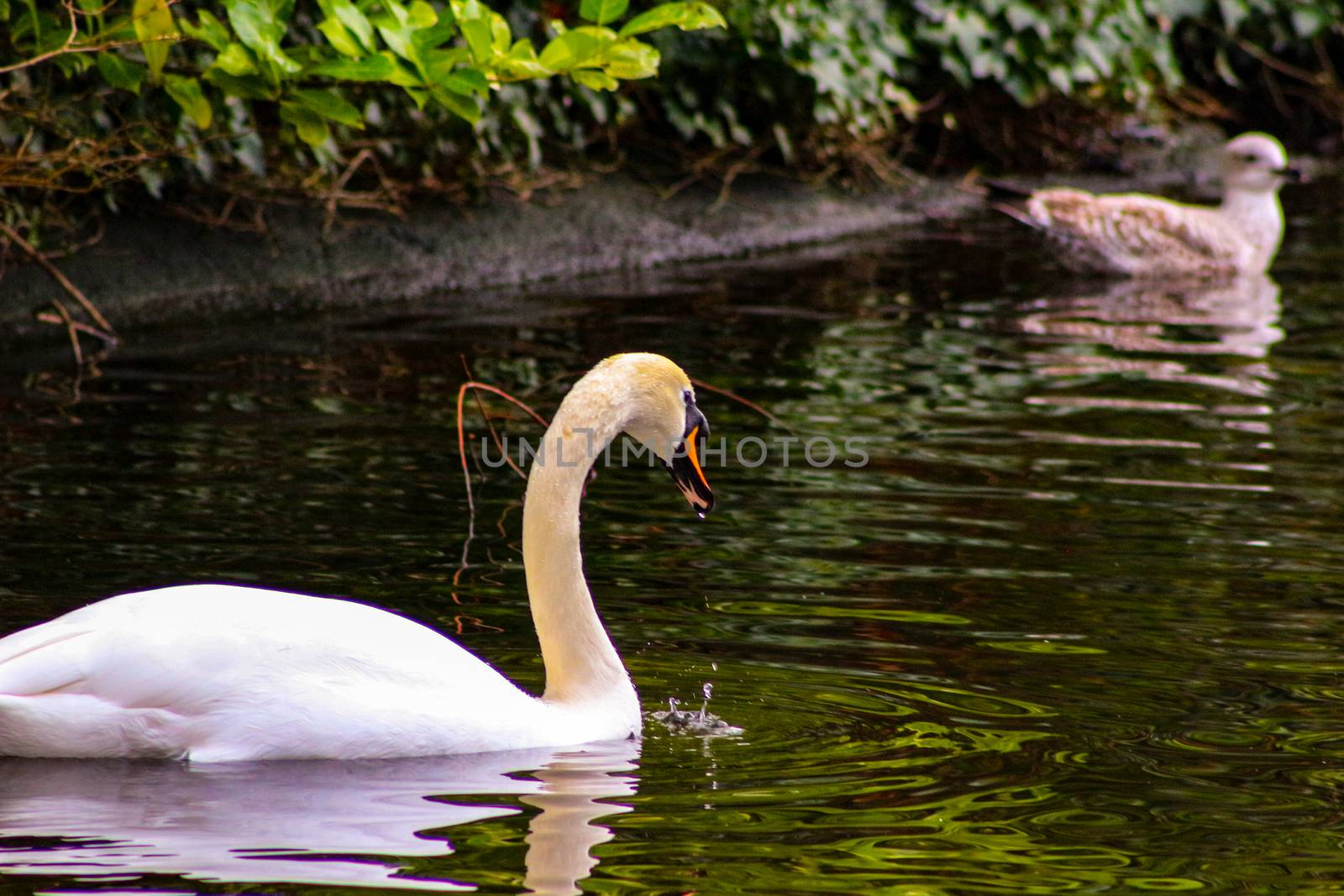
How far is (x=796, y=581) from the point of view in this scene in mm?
5480

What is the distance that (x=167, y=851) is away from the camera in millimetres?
3455

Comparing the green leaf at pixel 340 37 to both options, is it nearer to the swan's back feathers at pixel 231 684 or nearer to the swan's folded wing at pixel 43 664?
the swan's back feathers at pixel 231 684

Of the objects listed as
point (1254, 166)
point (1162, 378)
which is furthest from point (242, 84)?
point (1254, 166)

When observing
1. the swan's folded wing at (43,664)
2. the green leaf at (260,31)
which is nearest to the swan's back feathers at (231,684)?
the swan's folded wing at (43,664)

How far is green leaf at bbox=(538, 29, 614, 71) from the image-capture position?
5.81m

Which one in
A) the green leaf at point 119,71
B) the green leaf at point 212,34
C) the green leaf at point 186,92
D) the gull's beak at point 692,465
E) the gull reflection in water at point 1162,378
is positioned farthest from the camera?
the gull reflection in water at point 1162,378

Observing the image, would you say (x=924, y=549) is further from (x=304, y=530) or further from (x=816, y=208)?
(x=816, y=208)

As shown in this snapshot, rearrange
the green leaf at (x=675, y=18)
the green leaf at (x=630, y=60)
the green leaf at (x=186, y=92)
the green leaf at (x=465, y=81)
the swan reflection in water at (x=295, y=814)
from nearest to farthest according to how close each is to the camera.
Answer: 1. the swan reflection in water at (x=295, y=814)
2. the green leaf at (x=675, y=18)
3. the green leaf at (x=630, y=60)
4. the green leaf at (x=465, y=81)
5. the green leaf at (x=186, y=92)

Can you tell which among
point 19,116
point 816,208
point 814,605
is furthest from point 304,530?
point 816,208

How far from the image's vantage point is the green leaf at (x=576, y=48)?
5.81 m

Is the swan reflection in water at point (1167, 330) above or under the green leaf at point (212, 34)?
under

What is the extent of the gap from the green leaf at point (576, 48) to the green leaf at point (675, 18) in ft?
0.21

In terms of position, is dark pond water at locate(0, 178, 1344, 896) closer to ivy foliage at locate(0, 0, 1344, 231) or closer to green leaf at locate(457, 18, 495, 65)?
ivy foliage at locate(0, 0, 1344, 231)

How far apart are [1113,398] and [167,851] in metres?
5.37
